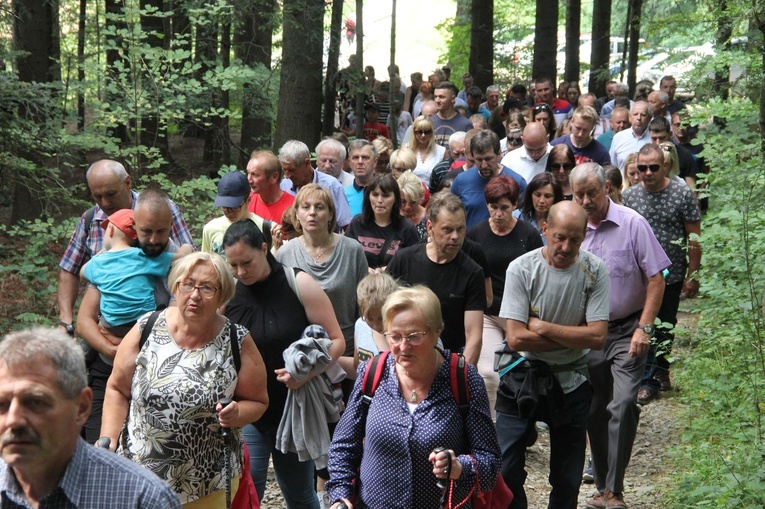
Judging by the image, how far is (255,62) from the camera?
16125mm

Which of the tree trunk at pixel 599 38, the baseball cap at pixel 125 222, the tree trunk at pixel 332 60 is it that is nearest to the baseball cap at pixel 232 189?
the baseball cap at pixel 125 222

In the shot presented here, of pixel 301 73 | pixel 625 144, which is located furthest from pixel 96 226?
pixel 625 144

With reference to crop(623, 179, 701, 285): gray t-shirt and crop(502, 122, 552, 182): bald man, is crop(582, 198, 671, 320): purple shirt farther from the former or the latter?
crop(502, 122, 552, 182): bald man

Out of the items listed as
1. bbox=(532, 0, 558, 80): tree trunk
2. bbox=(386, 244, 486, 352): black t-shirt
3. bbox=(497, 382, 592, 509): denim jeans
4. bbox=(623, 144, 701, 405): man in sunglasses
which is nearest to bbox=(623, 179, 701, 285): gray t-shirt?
bbox=(623, 144, 701, 405): man in sunglasses

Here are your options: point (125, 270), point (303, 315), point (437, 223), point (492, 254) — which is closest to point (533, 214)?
point (492, 254)

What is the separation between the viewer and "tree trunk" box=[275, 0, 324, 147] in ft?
42.6

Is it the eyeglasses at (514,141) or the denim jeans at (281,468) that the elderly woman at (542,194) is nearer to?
the denim jeans at (281,468)

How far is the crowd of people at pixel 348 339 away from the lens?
4.39 meters

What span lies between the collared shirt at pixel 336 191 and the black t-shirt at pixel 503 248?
1.41 metres

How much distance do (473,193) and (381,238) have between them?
5.44ft

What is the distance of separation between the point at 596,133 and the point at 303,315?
12389 mm

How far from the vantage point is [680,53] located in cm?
948

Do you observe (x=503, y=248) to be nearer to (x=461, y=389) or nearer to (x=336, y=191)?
(x=336, y=191)

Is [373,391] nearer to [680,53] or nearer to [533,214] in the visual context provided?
[533,214]
